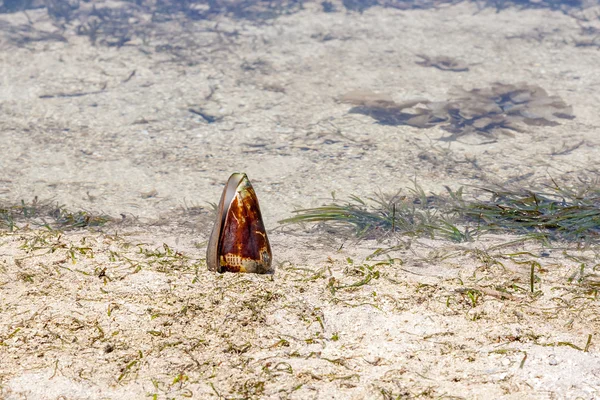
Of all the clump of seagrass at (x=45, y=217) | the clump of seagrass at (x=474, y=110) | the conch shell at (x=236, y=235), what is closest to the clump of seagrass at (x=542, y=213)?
the clump of seagrass at (x=474, y=110)

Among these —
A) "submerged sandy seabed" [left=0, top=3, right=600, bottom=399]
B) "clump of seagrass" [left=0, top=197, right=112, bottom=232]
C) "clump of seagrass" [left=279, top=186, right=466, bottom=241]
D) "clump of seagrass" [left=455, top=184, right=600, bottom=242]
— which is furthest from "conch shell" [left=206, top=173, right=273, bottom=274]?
"clump of seagrass" [left=455, top=184, right=600, bottom=242]

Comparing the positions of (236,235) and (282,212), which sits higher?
(236,235)

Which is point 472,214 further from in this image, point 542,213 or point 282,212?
point 282,212

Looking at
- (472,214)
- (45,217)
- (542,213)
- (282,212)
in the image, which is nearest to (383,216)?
(472,214)

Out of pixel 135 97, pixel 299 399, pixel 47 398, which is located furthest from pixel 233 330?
pixel 135 97

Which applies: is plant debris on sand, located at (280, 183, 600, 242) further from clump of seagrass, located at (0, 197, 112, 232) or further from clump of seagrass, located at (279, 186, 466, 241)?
clump of seagrass, located at (0, 197, 112, 232)

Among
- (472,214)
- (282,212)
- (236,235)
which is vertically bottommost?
(282,212)
